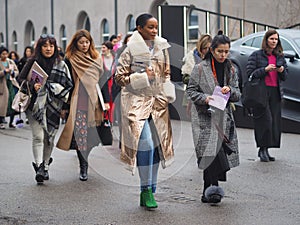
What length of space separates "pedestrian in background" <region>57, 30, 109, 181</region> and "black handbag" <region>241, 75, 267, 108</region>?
7.38 ft

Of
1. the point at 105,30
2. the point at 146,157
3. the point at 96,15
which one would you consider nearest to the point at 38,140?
the point at 146,157

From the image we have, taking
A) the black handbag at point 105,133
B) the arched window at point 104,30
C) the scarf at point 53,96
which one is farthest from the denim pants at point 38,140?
the arched window at point 104,30

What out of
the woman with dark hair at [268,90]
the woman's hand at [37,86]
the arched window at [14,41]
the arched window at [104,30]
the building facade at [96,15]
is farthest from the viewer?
the arched window at [14,41]

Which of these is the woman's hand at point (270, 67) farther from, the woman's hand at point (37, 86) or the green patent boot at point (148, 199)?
the green patent boot at point (148, 199)

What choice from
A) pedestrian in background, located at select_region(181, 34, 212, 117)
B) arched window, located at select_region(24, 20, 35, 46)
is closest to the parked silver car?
pedestrian in background, located at select_region(181, 34, 212, 117)

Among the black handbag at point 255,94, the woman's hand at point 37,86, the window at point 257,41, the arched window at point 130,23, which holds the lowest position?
the black handbag at point 255,94

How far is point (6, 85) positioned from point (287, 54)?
6.27 meters

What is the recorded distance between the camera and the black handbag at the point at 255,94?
9.68m

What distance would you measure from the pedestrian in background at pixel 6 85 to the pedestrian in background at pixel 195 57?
4725mm

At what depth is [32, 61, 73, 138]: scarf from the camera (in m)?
8.22

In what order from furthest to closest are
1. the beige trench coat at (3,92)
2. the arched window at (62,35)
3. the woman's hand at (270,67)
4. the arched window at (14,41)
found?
the arched window at (14,41) → the arched window at (62,35) → the beige trench coat at (3,92) → the woman's hand at (270,67)

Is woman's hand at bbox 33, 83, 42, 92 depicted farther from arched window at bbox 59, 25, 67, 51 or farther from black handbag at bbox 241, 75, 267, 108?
arched window at bbox 59, 25, 67, 51

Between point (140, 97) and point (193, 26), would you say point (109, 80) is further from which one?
point (193, 26)

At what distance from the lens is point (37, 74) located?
326 inches
